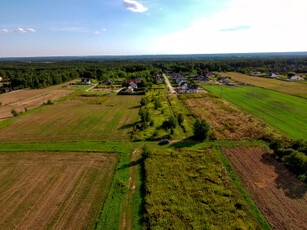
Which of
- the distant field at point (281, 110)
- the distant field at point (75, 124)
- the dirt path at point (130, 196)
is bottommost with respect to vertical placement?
the dirt path at point (130, 196)

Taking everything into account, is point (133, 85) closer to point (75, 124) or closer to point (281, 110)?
point (75, 124)

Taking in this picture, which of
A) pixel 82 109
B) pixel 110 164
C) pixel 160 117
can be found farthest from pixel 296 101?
pixel 82 109

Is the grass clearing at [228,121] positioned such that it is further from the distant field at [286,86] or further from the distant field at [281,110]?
the distant field at [286,86]

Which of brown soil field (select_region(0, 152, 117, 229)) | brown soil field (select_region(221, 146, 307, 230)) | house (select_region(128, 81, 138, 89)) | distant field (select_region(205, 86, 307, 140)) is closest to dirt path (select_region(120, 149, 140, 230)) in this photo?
brown soil field (select_region(0, 152, 117, 229))

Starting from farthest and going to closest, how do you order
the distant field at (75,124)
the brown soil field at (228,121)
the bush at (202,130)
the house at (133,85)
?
the house at (133,85)
the distant field at (75,124)
the brown soil field at (228,121)
the bush at (202,130)

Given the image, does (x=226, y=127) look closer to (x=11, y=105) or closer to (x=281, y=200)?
(x=281, y=200)

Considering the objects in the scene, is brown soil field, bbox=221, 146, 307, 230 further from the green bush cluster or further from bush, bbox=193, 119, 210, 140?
bush, bbox=193, 119, 210, 140

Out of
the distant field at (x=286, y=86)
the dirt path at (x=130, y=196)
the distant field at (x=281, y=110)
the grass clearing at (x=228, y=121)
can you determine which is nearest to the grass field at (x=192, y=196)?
the dirt path at (x=130, y=196)
